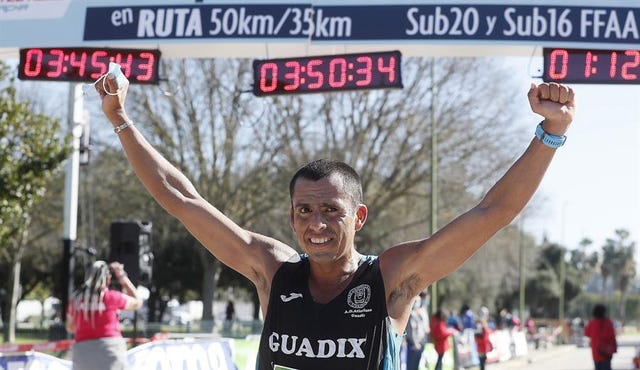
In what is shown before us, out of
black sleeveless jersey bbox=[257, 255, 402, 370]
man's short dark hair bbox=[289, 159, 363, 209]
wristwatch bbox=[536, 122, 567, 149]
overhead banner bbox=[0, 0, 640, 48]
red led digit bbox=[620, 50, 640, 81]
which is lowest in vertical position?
black sleeveless jersey bbox=[257, 255, 402, 370]

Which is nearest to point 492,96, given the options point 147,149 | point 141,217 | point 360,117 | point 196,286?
point 360,117

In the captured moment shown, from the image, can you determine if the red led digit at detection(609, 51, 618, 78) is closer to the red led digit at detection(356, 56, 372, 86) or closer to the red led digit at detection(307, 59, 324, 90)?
the red led digit at detection(356, 56, 372, 86)

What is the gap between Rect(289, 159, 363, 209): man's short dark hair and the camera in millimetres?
3334

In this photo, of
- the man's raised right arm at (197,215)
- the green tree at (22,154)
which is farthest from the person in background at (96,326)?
the green tree at (22,154)

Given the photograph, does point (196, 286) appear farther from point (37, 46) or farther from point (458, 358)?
point (37, 46)

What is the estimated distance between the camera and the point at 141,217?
35.2 metres


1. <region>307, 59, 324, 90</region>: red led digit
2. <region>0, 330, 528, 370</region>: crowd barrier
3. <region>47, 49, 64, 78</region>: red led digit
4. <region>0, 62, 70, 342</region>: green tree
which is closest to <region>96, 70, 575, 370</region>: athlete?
<region>0, 330, 528, 370</region>: crowd barrier

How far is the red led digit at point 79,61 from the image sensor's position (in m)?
12.5

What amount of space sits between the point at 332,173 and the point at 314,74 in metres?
9.04

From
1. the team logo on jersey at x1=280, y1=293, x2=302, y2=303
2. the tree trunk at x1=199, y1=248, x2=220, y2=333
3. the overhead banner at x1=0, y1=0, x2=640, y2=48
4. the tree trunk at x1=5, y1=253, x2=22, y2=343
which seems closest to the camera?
the team logo on jersey at x1=280, y1=293, x2=302, y2=303

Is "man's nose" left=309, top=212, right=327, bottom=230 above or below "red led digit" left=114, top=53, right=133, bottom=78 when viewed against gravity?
below

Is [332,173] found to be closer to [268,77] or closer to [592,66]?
[592,66]

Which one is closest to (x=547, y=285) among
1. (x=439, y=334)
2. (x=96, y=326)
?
(x=439, y=334)

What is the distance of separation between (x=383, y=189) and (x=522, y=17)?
20.3 m
